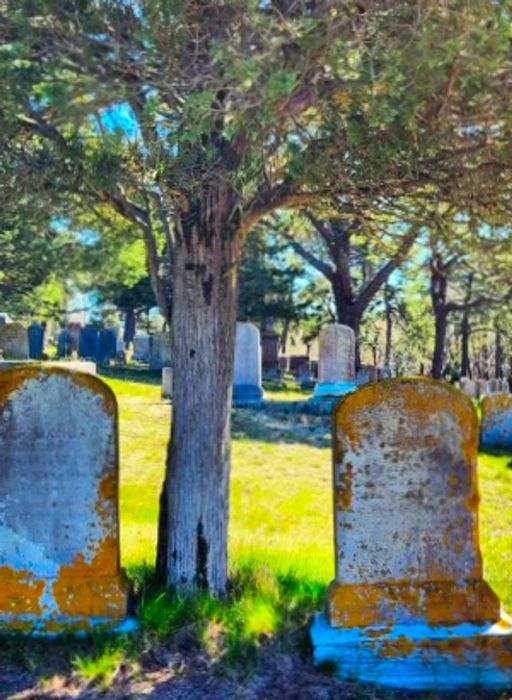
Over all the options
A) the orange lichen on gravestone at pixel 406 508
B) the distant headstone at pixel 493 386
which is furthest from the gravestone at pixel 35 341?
the orange lichen on gravestone at pixel 406 508

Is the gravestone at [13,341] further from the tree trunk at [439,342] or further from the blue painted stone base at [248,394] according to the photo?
the tree trunk at [439,342]

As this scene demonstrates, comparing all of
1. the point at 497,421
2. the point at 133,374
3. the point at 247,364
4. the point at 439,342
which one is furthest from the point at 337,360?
the point at 439,342

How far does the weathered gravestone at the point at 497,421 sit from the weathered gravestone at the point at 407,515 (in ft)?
34.5

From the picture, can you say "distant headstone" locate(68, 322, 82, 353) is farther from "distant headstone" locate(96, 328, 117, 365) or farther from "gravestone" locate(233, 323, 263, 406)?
"gravestone" locate(233, 323, 263, 406)

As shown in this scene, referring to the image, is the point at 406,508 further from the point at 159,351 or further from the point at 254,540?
the point at 159,351

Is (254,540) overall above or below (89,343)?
below

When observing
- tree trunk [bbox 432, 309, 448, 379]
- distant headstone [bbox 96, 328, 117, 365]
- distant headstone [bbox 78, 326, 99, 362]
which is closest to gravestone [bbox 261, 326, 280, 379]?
distant headstone [bbox 96, 328, 117, 365]

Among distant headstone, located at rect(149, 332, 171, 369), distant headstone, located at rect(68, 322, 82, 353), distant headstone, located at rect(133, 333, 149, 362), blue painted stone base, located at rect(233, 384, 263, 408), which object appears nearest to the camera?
blue painted stone base, located at rect(233, 384, 263, 408)

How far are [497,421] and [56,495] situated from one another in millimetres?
11574

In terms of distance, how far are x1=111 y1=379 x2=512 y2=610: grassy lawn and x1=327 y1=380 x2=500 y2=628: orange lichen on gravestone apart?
3.71 feet

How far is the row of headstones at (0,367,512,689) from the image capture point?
3.78 meters

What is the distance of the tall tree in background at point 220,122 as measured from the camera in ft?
9.56

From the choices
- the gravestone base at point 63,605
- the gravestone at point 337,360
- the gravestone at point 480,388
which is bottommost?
the gravestone base at point 63,605

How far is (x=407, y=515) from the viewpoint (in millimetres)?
3910
